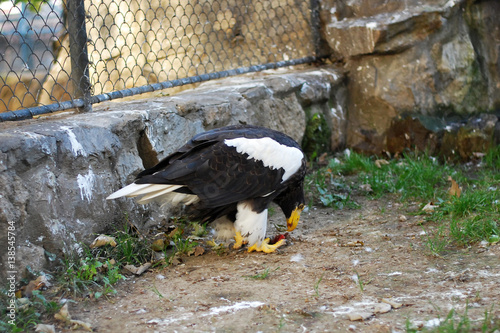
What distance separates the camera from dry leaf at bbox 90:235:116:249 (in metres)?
3.12

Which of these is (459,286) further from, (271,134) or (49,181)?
(49,181)

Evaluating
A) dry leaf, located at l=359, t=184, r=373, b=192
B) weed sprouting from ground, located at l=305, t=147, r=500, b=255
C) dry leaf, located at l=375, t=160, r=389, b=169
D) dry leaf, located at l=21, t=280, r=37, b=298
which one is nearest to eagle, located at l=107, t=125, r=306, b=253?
dry leaf, located at l=21, t=280, r=37, b=298

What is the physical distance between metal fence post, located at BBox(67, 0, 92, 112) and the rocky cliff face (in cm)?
274

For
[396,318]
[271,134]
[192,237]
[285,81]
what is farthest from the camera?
[285,81]

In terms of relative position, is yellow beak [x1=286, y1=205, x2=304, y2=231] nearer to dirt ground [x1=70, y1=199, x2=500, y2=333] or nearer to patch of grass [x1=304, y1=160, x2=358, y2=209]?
dirt ground [x1=70, y1=199, x2=500, y2=333]

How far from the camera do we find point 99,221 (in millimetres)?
3227

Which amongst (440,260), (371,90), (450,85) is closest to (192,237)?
(440,260)

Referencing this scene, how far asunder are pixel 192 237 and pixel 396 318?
160 centimetres

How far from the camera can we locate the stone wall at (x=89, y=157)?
2785 mm

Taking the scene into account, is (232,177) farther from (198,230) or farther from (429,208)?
(429,208)

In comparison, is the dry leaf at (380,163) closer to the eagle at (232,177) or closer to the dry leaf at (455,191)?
the dry leaf at (455,191)

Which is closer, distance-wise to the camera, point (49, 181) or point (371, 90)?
point (49, 181)

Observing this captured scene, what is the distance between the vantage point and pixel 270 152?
3.28 meters

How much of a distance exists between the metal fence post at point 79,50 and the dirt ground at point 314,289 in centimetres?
133
